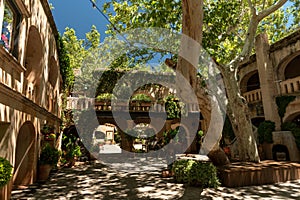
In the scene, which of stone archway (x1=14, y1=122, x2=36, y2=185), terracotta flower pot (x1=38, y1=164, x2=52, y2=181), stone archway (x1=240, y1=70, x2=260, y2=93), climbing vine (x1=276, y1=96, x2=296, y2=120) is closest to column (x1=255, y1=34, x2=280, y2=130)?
climbing vine (x1=276, y1=96, x2=296, y2=120)

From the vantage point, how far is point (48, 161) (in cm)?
823

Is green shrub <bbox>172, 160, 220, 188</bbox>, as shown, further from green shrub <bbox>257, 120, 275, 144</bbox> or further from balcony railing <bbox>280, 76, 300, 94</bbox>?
balcony railing <bbox>280, 76, 300, 94</bbox>

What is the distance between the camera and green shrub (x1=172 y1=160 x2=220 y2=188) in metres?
7.03

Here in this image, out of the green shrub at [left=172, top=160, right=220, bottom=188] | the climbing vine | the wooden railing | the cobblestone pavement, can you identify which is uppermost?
the wooden railing

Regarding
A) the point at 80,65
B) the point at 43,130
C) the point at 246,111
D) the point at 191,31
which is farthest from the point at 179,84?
the point at 80,65

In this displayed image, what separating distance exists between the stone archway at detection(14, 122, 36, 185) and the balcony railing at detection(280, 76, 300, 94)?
42.7ft

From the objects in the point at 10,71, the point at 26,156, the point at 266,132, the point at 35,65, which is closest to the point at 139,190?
Answer: the point at 26,156

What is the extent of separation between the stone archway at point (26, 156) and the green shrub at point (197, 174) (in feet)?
17.7

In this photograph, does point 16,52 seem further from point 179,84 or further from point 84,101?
point 84,101

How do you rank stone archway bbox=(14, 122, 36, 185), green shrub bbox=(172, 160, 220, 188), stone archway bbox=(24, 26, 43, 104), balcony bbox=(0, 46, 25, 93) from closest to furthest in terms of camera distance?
balcony bbox=(0, 46, 25, 93) < green shrub bbox=(172, 160, 220, 188) < stone archway bbox=(14, 122, 36, 185) < stone archway bbox=(24, 26, 43, 104)

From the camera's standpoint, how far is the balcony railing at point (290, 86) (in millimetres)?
11302

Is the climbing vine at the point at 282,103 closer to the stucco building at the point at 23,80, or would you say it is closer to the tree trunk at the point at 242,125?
the tree trunk at the point at 242,125

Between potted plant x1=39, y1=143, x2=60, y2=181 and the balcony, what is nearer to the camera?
the balcony

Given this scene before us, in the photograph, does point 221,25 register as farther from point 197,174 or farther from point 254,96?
point 254,96
